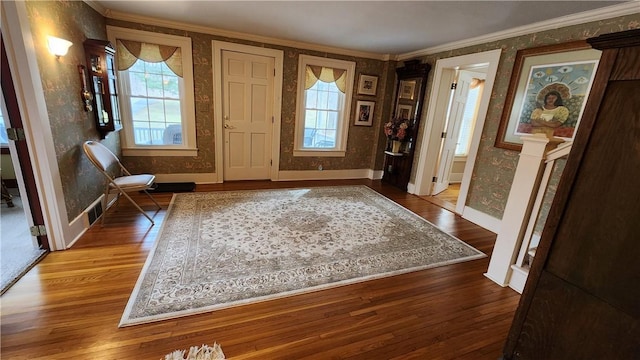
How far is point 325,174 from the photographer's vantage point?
514 centimetres

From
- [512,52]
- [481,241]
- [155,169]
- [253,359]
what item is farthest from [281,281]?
[512,52]

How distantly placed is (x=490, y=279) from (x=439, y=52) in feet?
11.0

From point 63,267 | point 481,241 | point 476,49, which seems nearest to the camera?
point 63,267

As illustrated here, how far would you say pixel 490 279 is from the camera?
2279 mm

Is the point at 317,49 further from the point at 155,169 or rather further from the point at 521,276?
the point at 521,276

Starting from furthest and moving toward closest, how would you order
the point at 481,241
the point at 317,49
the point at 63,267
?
the point at 317,49, the point at 481,241, the point at 63,267

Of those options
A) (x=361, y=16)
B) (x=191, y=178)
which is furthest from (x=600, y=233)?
(x=191, y=178)

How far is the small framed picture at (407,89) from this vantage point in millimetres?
4594

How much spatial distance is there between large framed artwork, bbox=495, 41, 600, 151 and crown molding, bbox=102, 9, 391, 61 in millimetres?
2392

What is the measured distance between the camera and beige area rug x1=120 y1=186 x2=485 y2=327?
188 cm

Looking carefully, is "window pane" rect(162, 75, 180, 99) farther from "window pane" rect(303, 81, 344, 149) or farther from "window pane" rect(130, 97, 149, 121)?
"window pane" rect(303, 81, 344, 149)

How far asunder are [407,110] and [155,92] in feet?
13.1

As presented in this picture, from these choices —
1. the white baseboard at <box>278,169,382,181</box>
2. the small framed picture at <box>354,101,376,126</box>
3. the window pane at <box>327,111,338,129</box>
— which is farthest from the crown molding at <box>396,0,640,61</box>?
the white baseboard at <box>278,169,382,181</box>

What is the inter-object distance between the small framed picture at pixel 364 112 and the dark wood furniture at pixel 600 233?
4023mm
